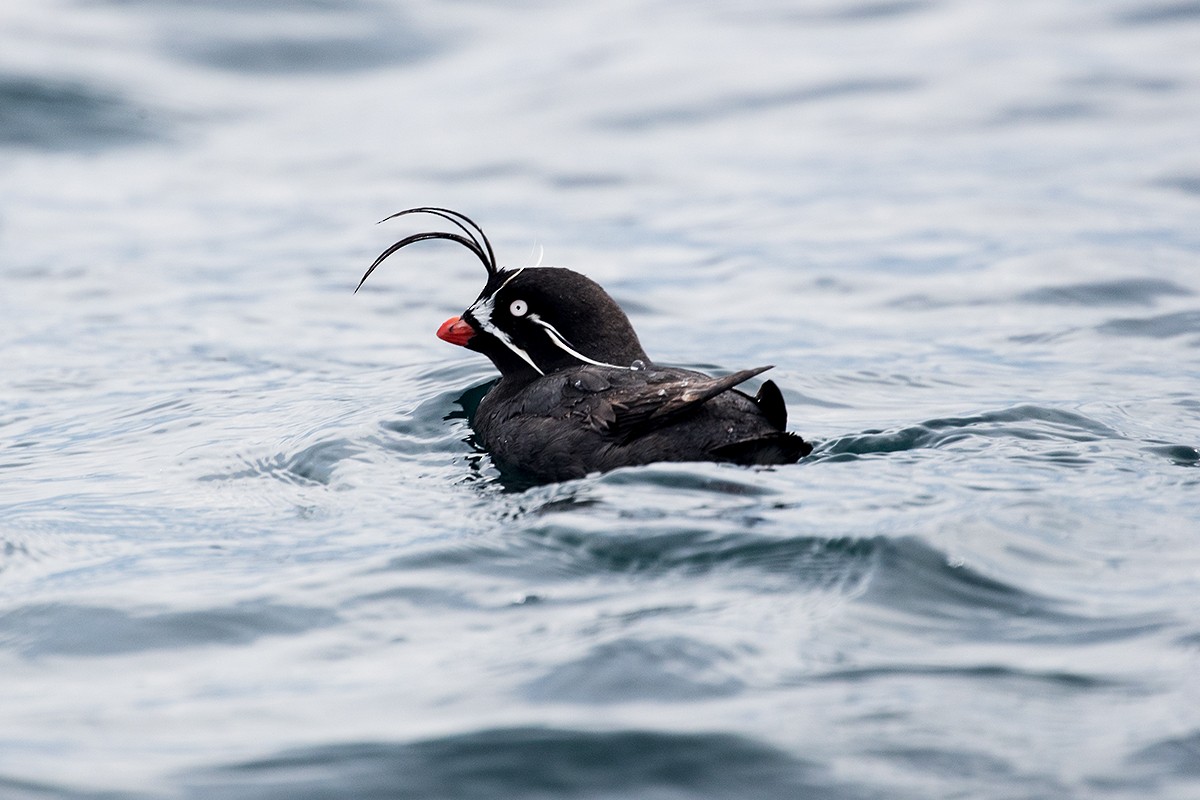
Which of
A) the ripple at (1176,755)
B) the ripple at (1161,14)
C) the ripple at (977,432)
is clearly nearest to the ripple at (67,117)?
the ripple at (1161,14)

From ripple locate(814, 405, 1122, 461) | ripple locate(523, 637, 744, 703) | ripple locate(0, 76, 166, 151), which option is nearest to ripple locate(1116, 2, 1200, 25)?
ripple locate(0, 76, 166, 151)

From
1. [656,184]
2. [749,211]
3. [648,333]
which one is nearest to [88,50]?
[656,184]

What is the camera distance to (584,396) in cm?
640

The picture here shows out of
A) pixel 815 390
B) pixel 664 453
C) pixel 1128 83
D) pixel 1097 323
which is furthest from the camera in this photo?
pixel 1128 83

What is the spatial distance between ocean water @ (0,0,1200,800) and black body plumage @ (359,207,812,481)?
8.0 inches

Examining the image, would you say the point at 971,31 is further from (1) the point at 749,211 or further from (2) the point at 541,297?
(2) the point at 541,297

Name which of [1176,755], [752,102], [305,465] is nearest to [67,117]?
[752,102]

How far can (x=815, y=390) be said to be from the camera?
8.34 meters

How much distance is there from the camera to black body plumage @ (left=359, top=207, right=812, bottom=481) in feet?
19.8

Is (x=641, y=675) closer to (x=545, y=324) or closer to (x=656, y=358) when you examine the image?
(x=545, y=324)

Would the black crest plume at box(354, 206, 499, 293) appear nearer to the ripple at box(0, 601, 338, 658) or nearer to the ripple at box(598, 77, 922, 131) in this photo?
the ripple at box(0, 601, 338, 658)

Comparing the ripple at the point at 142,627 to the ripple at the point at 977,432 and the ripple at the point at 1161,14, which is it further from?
the ripple at the point at 1161,14

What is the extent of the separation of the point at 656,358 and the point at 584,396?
2.86 meters

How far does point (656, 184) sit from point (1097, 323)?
16.4ft
